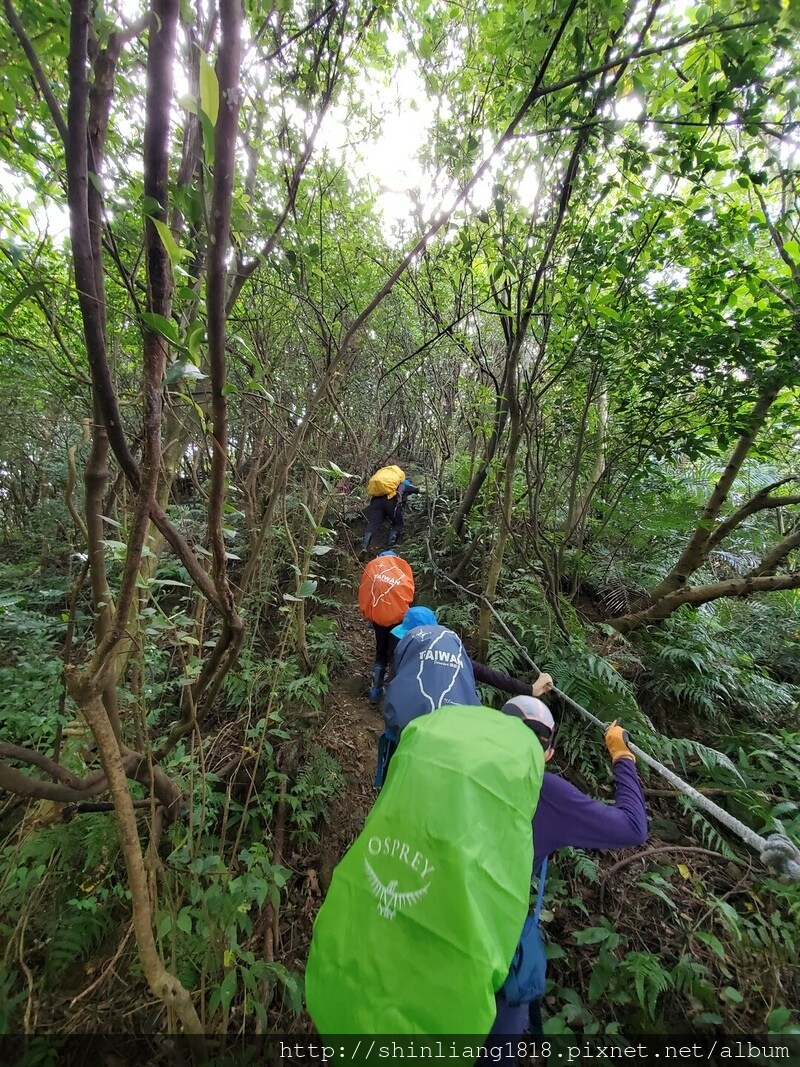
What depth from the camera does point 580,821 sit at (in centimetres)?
209

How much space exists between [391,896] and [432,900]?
0.15 metres

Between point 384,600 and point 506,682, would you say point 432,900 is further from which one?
point 384,600

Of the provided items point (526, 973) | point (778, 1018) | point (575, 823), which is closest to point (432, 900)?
point (526, 973)

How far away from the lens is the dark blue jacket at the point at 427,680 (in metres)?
2.71

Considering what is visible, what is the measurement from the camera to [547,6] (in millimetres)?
2041

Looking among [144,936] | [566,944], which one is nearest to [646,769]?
[566,944]

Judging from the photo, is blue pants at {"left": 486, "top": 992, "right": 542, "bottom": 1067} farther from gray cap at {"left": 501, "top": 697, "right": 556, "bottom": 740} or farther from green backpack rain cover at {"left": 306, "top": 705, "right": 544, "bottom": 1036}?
gray cap at {"left": 501, "top": 697, "right": 556, "bottom": 740}

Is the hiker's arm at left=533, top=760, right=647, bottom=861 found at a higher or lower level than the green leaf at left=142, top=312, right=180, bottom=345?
→ lower

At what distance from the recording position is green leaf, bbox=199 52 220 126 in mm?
688

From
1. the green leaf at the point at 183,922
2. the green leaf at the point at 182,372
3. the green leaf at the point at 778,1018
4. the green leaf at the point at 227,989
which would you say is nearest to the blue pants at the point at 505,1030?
the green leaf at the point at 778,1018

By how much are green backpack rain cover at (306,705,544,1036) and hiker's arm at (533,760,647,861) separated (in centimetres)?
60

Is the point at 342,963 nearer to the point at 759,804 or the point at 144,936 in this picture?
the point at 144,936

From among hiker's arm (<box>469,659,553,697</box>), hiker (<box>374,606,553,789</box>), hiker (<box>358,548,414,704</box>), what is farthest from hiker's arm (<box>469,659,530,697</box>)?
hiker (<box>358,548,414,704</box>)

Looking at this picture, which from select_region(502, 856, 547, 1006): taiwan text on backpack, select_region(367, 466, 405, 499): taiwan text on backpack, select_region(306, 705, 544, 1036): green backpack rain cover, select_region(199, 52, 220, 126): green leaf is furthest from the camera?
select_region(367, 466, 405, 499): taiwan text on backpack
